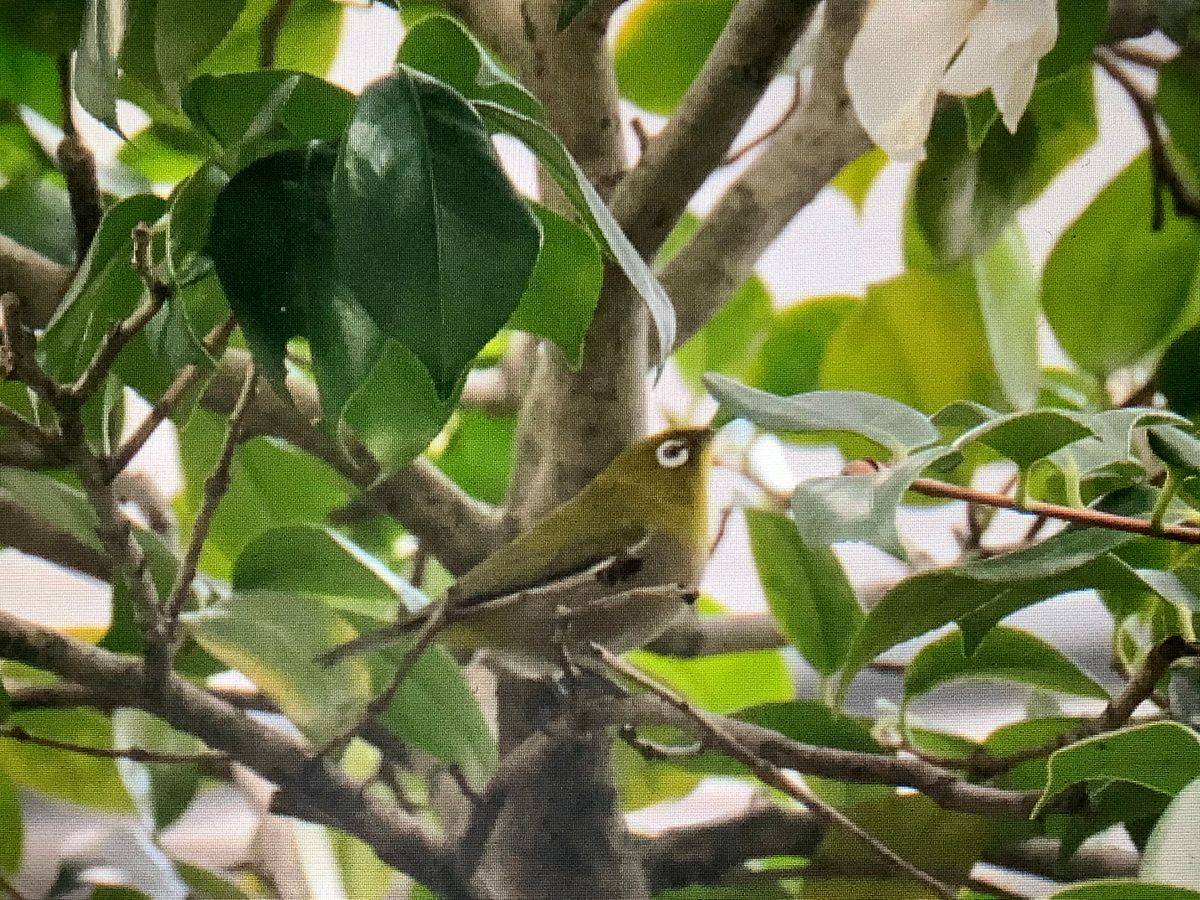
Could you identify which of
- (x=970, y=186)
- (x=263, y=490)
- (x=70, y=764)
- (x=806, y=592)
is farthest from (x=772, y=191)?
(x=70, y=764)

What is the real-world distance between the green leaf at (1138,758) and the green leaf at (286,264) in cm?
23

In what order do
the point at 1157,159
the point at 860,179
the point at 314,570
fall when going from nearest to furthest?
the point at 314,570 → the point at 1157,159 → the point at 860,179

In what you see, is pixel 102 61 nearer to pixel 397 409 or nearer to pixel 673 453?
pixel 397 409

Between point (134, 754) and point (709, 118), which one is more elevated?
point (709, 118)

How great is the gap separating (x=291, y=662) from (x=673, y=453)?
20 cm

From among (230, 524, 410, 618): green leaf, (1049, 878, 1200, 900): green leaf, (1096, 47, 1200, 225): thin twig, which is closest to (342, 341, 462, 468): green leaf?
(230, 524, 410, 618): green leaf

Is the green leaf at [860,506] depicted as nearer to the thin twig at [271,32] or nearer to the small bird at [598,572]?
the small bird at [598,572]

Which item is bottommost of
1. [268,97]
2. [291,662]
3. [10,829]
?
[10,829]

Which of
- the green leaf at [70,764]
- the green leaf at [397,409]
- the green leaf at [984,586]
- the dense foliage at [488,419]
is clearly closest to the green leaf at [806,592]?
the dense foliage at [488,419]

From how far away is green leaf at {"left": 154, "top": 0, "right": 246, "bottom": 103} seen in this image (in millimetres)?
277

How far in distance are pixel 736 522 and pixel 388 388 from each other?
1.08 feet

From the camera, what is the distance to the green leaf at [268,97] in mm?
267

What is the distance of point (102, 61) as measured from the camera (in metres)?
0.24

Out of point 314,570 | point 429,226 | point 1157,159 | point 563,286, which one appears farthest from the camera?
point 1157,159
